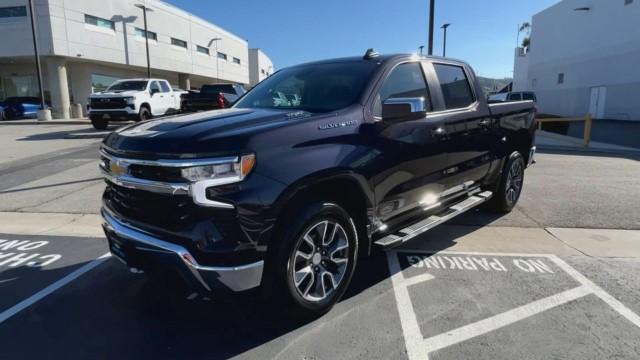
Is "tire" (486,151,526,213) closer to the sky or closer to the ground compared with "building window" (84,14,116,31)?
closer to the ground

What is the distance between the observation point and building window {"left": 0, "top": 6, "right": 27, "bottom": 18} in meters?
31.0

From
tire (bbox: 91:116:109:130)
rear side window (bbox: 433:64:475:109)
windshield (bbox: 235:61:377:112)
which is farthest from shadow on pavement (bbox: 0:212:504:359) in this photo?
tire (bbox: 91:116:109:130)

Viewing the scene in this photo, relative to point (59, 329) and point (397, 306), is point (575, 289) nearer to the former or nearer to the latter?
point (397, 306)

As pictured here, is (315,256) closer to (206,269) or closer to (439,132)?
(206,269)

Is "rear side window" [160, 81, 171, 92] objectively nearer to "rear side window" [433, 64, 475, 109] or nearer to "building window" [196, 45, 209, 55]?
"rear side window" [433, 64, 475, 109]

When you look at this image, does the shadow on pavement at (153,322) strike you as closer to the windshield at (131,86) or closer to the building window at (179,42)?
the windshield at (131,86)

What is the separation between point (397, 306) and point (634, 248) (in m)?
3.32

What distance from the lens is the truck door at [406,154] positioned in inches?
147

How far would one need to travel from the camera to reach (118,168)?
3.16 metres

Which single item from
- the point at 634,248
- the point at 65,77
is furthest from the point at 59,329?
the point at 65,77

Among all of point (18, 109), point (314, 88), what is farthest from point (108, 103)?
point (18, 109)

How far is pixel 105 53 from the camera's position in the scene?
34688mm

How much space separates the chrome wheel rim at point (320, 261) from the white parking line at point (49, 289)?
238 centimetres

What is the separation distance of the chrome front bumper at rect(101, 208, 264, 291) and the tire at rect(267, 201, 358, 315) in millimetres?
200
